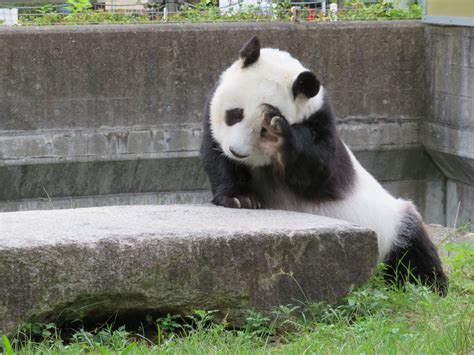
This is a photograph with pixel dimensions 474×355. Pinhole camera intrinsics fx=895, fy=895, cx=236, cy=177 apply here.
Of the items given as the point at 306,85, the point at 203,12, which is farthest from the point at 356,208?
the point at 203,12

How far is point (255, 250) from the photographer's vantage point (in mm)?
4215

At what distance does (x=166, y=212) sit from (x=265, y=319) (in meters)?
0.85

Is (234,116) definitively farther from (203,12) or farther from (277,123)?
(203,12)

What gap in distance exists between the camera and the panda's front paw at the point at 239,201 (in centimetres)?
502

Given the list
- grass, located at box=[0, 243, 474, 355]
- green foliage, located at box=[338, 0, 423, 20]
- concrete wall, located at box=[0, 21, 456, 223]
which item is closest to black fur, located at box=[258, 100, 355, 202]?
grass, located at box=[0, 243, 474, 355]

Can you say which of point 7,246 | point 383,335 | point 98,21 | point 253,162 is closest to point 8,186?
point 98,21

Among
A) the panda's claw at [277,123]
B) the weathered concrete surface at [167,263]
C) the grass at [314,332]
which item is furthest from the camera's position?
the panda's claw at [277,123]

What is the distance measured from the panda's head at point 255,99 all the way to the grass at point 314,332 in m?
0.97

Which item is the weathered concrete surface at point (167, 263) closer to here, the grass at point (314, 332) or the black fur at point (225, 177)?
the grass at point (314, 332)

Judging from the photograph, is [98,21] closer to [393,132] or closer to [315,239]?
[393,132]

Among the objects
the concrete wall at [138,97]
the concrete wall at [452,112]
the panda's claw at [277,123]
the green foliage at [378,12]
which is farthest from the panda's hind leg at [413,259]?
the green foliage at [378,12]

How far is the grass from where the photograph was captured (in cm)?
363

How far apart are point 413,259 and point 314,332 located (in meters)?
1.39

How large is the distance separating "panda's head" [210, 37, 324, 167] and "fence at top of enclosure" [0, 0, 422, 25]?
13.7ft
